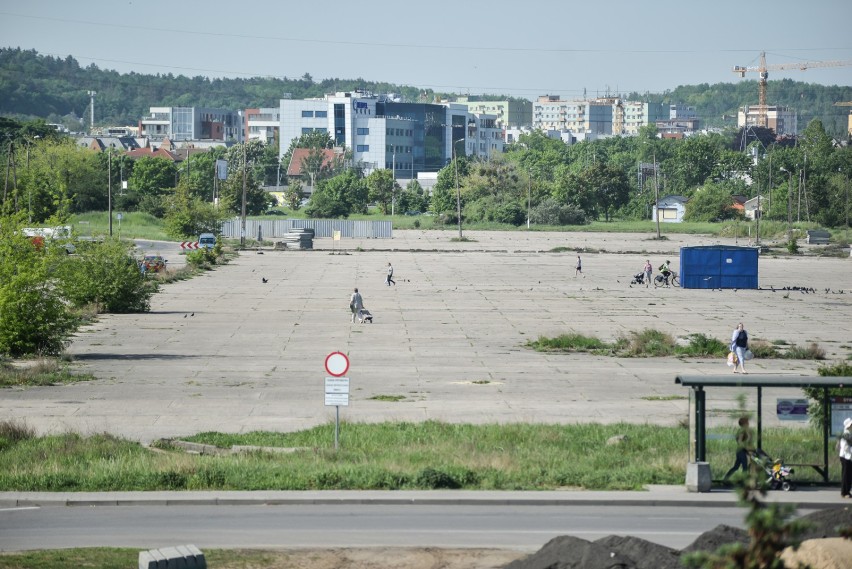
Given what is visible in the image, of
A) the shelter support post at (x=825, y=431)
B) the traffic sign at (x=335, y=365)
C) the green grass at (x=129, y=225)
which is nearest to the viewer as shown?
the shelter support post at (x=825, y=431)

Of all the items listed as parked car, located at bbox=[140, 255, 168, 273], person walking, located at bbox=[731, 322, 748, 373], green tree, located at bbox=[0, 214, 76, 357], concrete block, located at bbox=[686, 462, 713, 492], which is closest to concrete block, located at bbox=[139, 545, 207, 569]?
concrete block, located at bbox=[686, 462, 713, 492]

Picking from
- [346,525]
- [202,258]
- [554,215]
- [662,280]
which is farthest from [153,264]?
[554,215]

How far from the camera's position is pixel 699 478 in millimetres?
21172

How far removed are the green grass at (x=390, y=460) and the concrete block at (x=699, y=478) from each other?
0.67 m

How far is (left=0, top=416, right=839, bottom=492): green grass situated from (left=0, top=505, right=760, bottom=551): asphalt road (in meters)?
1.24

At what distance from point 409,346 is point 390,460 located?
2008 cm

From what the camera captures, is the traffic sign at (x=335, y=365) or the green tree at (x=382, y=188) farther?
the green tree at (x=382, y=188)

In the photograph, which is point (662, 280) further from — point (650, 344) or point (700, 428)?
point (700, 428)

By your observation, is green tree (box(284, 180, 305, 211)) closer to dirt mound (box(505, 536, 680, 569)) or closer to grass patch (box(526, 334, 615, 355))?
grass patch (box(526, 334, 615, 355))

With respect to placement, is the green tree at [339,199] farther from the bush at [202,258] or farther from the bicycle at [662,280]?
the bicycle at [662,280]

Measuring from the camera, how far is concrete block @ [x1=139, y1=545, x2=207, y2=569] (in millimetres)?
14555

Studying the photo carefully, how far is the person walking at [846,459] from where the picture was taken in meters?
20.0

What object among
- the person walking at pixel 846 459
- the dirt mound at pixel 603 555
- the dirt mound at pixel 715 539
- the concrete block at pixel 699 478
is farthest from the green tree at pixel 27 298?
the dirt mound at pixel 715 539

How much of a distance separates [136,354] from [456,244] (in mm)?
78556
